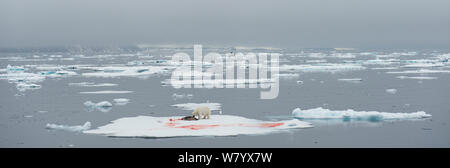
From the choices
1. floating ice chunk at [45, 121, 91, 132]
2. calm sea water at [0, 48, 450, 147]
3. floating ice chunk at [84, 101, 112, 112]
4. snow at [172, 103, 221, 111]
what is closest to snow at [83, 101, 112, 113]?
floating ice chunk at [84, 101, 112, 112]

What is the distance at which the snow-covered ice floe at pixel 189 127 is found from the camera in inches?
351

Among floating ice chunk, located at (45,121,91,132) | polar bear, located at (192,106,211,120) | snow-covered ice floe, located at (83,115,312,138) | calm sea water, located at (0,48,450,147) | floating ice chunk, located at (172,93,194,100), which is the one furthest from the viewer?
floating ice chunk, located at (172,93,194,100)

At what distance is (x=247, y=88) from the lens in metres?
17.9

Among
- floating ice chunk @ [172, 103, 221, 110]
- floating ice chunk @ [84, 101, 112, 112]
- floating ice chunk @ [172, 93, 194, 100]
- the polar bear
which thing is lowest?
floating ice chunk @ [172, 93, 194, 100]

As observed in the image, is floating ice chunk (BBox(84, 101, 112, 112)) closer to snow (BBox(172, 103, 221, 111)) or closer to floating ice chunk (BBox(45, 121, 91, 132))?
snow (BBox(172, 103, 221, 111))

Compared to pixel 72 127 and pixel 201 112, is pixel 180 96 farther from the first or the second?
pixel 72 127

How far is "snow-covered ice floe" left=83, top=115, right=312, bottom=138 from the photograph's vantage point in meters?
8.91

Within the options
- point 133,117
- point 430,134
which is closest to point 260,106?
point 133,117

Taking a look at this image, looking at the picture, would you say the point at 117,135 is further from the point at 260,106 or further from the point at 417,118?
the point at 417,118

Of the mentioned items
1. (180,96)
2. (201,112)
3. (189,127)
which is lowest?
(180,96)

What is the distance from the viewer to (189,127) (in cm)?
948

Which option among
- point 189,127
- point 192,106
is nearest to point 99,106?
point 192,106

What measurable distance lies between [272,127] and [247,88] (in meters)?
8.45

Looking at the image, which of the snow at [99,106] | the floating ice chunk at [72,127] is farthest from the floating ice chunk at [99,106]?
the floating ice chunk at [72,127]
